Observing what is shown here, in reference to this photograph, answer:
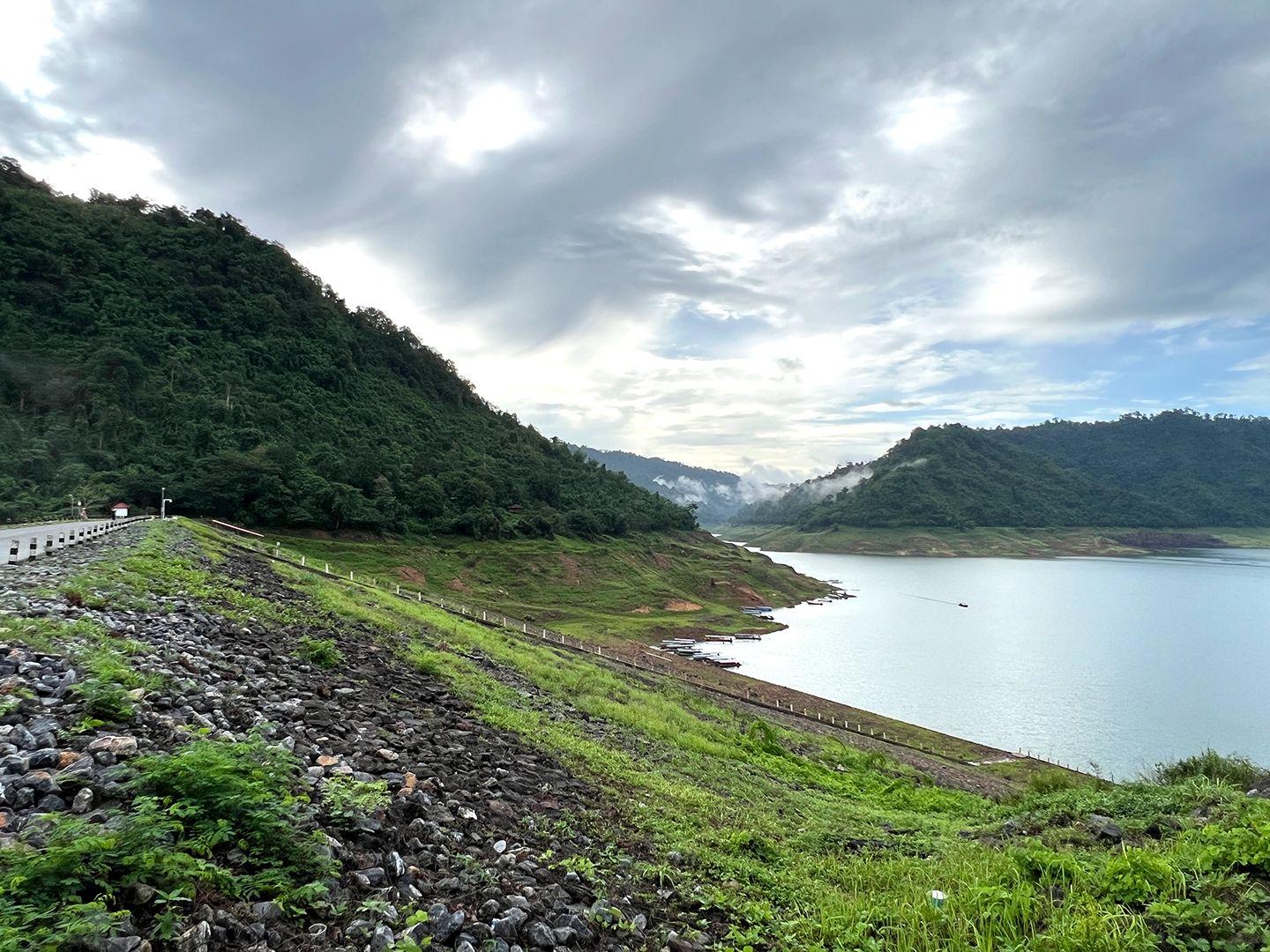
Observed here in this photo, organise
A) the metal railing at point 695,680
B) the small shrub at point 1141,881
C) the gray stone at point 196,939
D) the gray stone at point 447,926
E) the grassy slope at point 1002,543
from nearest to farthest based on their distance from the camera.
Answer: the gray stone at point 196,939, the gray stone at point 447,926, the small shrub at point 1141,881, the metal railing at point 695,680, the grassy slope at point 1002,543

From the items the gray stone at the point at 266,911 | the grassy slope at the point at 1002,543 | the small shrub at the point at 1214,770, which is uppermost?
the gray stone at the point at 266,911

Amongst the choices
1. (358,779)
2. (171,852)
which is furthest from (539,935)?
(358,779)

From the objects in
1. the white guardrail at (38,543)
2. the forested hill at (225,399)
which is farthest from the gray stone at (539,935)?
the forested hill at (225,399)

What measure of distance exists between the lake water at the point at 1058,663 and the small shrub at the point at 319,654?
107ft

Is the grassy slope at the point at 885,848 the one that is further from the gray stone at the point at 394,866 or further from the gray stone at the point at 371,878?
the gray stone at the point at 371,878

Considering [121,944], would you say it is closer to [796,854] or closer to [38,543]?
[796,854]

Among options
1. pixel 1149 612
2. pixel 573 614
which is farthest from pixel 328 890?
pixel 1149 612

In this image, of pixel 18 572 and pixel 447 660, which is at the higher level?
pixel 18 572

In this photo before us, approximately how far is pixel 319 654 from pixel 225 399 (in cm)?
8896

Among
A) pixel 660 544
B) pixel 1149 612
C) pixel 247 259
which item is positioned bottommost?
pixel 1149 612

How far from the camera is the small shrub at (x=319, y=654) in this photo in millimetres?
11312

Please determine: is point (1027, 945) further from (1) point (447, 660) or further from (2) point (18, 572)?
(2) point (18, 572)

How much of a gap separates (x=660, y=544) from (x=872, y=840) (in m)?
99.7

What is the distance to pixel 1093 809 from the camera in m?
9.86
